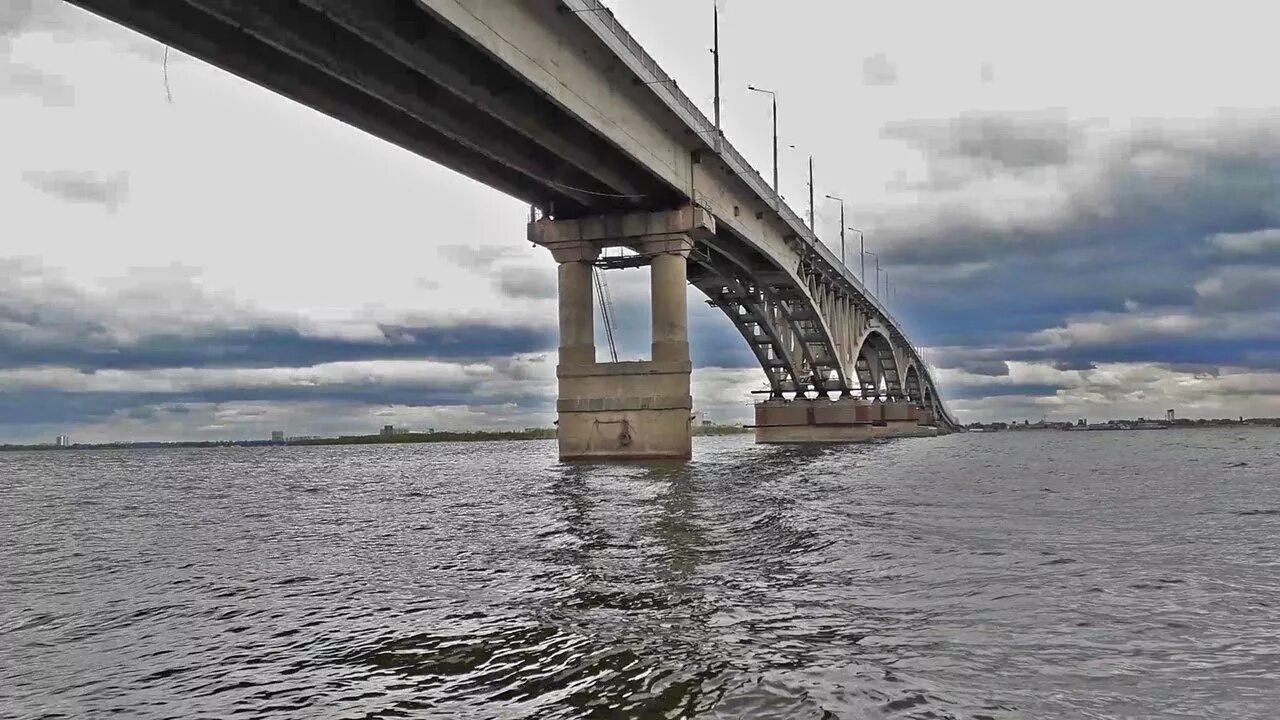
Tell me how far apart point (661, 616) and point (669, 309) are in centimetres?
2976

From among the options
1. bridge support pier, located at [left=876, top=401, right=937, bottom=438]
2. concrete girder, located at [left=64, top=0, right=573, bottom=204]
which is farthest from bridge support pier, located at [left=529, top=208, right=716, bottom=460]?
bridge support pier, located at [left=876, top=401, right=937, bottom=438]

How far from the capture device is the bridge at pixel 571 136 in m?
20.1

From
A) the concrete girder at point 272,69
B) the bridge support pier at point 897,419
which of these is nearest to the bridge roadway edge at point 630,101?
the concrete girder at point 272,69

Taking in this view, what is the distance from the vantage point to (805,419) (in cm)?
7756

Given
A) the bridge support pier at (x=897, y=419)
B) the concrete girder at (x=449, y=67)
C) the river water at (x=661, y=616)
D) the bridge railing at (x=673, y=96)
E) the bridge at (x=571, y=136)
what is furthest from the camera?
the bridge support pier at (x=897, y=419)

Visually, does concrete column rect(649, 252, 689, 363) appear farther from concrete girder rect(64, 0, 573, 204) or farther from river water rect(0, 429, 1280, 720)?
river water rect(0, 429, 1280, 720)

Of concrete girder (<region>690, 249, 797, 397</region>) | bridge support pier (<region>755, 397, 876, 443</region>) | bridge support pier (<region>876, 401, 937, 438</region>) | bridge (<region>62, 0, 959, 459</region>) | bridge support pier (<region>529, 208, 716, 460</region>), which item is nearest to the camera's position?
bridge (<region>62, 0, 959, 459</region>)

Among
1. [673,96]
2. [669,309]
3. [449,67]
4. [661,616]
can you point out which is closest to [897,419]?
[669,309]

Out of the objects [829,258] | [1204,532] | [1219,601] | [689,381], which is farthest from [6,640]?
[829,258]

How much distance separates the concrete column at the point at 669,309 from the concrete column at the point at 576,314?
2952 millimetres

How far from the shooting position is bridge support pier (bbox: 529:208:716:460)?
35906 millimetres

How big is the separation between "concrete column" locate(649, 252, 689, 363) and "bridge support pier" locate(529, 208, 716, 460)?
0.04m

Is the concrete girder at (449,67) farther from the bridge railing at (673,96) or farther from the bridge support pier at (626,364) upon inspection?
the bridge support pier at (626,364)

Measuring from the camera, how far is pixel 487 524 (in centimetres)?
1492
